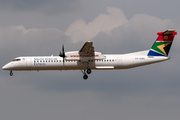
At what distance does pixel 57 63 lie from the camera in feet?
112

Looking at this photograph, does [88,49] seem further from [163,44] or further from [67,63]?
[163,44]

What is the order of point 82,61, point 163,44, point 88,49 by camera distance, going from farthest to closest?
1. point 163,44
2. point 82,61
3. point 88,49

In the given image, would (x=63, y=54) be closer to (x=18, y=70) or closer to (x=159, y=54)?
(x=18, y=70)

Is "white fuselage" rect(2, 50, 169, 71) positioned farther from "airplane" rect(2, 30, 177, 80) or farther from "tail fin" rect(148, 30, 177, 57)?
"tail fin" rect(148, 30, 177, 57)

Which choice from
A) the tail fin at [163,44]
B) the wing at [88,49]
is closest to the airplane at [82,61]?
the wing at [88,49]

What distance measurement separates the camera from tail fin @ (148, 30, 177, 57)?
118ft

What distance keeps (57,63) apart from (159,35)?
13.4 m

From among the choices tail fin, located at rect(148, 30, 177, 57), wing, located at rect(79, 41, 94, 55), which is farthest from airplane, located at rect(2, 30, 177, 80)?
tail fin, located at rect(148, 30, 177, 57)

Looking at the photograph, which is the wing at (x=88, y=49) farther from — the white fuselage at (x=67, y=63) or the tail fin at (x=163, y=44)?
the tail fin at (x=163, y=44)

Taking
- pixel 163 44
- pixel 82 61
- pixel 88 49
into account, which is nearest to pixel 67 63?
pixel 82 61

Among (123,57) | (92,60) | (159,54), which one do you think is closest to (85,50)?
(92,60)

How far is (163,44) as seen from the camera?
119 ft

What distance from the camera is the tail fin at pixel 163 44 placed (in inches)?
1417

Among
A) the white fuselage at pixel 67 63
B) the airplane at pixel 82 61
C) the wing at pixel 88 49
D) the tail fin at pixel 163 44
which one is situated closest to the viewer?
the wing at pixel 88 49
